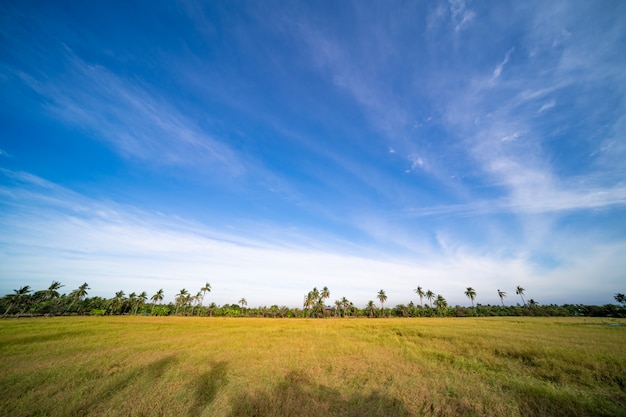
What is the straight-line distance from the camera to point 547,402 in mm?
7855

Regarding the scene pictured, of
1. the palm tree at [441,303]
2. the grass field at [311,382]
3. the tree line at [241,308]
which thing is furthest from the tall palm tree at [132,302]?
the palm tree at [441,303]

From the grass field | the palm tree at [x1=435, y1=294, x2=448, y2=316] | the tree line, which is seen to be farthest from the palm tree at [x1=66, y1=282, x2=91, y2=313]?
the palm tree at [x1=435, y1=294, x2=448, y2=316]

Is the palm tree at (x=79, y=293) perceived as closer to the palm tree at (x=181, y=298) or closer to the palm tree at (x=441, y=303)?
the palm tree at (x=181, y=298)

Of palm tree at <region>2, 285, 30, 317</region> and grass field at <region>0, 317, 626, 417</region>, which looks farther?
palm tree at <region>2, 285, 30, 317</region>

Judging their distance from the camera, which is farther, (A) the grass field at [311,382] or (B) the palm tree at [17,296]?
(B) the palm tree at [17,296]

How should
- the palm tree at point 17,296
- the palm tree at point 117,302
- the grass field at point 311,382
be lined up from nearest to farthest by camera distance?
the grass field at point 311,382, the palm tree at point 17,296, the palm tree at point 117,302

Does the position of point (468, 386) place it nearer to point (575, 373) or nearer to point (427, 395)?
point (427, 395)

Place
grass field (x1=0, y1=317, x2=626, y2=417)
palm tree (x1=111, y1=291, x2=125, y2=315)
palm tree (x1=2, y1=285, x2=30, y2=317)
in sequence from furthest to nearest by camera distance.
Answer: palm tree (x1=111, y1=291, x2=125, y2=315) → palm tree (x1=2, y1=285, x2=30, y2=317) → grass field (x1=0, y1=317, x2=626, y2=417)

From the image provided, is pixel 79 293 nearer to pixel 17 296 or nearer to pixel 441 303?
pixel 17 296

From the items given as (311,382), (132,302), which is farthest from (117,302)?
(311,382)

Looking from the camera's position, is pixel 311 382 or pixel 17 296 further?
pixel 17 296

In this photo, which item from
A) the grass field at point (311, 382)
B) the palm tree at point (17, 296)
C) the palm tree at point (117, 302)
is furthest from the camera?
the palm tree at point (117, 302)

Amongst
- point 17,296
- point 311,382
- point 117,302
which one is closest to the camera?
point 311,382

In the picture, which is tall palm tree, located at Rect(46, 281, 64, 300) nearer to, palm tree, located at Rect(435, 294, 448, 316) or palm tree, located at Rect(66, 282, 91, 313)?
palm tree, located at Rect(66, 282, 91, 313)
